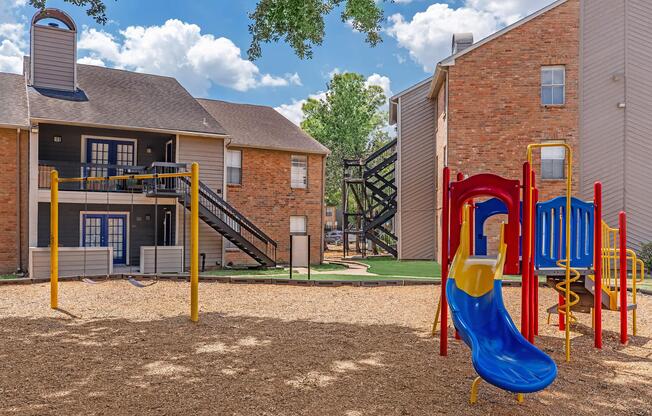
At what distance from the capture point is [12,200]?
1814 cm

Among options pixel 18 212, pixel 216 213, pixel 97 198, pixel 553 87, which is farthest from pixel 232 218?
pixel 553 87

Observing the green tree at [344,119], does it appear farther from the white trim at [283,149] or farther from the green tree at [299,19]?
the green tree at [299,19]

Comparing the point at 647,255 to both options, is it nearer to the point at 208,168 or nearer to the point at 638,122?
the point at 638,122

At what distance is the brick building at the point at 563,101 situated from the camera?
18562mm

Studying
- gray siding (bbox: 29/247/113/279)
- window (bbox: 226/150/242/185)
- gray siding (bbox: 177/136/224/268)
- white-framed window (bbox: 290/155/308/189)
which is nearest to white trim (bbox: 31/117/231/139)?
gray siding (bbox: 177/136/224/268)

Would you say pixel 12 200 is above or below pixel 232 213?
above

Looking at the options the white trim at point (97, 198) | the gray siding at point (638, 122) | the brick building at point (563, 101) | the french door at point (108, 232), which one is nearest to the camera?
the white trim at point (97, 198)

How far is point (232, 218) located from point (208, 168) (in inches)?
107

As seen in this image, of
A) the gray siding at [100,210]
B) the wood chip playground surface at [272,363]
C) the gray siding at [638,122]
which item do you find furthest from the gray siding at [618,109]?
the gray siding at [100,210]

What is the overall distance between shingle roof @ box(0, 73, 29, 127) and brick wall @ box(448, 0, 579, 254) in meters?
16.2

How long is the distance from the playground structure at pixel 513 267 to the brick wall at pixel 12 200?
16.7 metres

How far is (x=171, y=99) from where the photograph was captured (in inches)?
886

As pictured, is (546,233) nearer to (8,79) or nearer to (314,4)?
(314,4)

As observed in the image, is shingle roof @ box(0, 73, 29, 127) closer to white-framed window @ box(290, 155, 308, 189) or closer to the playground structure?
white-framed window @ box(290, 155, 308, 189)
